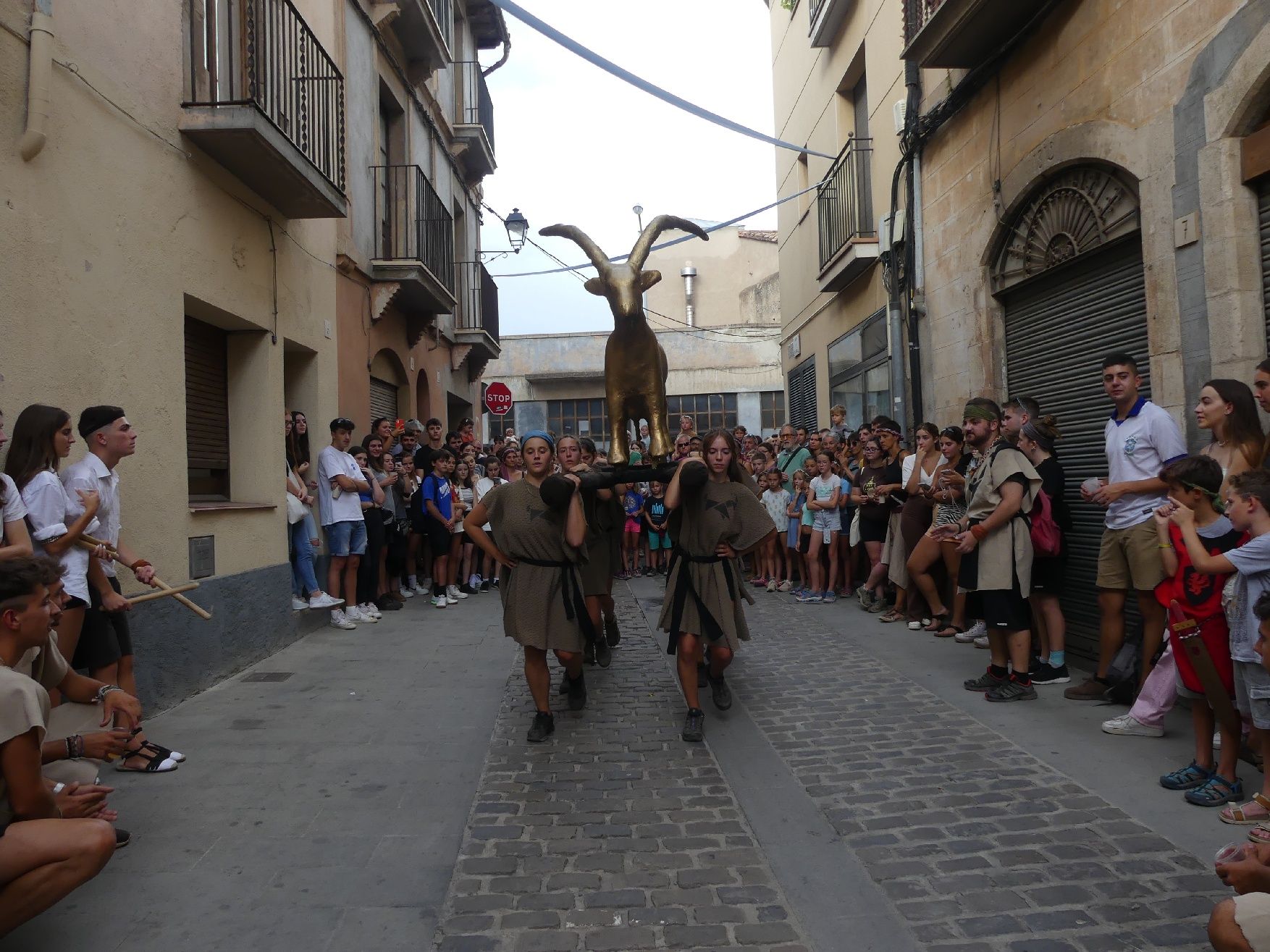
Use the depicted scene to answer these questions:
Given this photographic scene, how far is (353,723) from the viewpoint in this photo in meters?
5.30

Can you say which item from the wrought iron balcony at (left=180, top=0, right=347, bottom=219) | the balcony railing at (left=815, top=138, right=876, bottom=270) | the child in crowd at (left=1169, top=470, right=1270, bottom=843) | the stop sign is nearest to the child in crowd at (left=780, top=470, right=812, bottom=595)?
the balcony railing at (left=815, top=138, right=876, bottom=270)

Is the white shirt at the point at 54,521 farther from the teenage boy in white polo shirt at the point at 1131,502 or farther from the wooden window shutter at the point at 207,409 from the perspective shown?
the teenage boy in white polo shirt at the point at 1131,502

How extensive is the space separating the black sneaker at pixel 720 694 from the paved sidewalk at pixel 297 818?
141 centimetres

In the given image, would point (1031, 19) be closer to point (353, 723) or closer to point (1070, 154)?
point (1070, 154)

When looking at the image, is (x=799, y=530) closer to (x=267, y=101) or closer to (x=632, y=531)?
(x=632, y=531)

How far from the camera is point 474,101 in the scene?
17.1 meters

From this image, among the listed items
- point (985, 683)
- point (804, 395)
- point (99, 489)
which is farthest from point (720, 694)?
point (804, 395)

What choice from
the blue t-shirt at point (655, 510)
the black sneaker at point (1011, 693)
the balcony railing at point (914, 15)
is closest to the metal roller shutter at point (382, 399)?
the blue t-shirt at point (655, 510)

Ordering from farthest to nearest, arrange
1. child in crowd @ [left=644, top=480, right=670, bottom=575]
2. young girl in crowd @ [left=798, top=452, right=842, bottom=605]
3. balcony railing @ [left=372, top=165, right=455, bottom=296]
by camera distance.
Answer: balcony railing @ [left=372, top=165, right=455, bottom=296] < child in crowd @ [left=644, top=480, right=670, bottom=575] < young girl in crowd @ [left=798, top=452, right=842, bottom=605]

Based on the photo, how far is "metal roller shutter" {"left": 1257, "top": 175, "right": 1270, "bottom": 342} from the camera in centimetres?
477

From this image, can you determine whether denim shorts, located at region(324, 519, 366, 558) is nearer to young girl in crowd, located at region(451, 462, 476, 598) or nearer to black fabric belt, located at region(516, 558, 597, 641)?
young girl in crowd, located at region(451, 462, 476, 598)

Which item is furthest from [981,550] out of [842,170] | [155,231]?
[842,170]

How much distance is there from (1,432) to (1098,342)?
6.70 m

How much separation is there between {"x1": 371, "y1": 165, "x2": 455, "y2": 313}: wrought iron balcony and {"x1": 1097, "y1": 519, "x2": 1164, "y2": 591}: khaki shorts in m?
8.52
